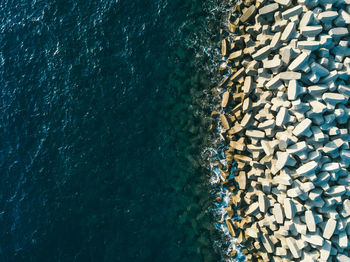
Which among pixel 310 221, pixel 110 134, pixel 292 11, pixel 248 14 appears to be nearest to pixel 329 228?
pixel 310 221

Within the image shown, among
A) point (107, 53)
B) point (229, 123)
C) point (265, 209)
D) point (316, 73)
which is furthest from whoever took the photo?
point (107, 53)

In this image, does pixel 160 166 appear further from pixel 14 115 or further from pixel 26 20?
pixel 26 20

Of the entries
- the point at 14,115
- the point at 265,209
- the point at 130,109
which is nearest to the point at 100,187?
the point at 130,109

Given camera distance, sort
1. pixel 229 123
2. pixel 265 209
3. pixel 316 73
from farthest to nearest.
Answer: pixel 229 123
pixel 265 209
pixel 316 73

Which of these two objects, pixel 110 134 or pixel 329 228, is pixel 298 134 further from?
pixel 110 134

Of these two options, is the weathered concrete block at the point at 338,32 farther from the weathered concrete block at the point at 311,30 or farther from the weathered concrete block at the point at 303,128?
the weathered concrete block at the point at 303,128
